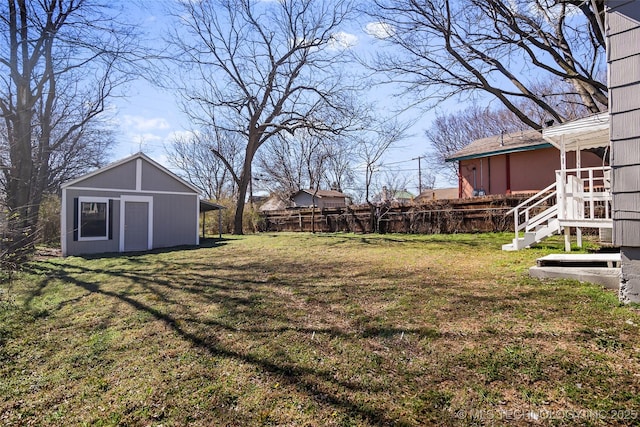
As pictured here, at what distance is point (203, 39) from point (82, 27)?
1298 cm

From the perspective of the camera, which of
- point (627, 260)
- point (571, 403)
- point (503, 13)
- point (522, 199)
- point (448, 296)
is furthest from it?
point (522, 199)

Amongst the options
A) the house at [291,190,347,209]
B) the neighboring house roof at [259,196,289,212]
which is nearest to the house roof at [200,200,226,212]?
the house at [291,190,347,209]

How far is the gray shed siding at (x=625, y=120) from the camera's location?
3496 millimetres

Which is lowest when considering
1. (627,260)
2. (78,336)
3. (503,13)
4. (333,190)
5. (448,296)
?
(78,336)

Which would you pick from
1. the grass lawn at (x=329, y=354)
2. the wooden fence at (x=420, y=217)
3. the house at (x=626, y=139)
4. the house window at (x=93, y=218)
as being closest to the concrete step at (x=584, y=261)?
the grass lawn at (x=329, y=354)

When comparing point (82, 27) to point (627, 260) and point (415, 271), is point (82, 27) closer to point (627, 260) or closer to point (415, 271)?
point (415, 271)

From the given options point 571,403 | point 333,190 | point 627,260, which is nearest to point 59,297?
point 571,403

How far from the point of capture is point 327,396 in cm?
237

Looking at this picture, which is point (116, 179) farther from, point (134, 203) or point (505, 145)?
point (505, 145)

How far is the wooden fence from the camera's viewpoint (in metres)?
11.9

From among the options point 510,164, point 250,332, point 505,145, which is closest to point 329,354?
point 250,332

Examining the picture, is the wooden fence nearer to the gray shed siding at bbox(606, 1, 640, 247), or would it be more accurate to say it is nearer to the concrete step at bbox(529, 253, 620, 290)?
the concrete step at bbox(529, 253, 620, 290)

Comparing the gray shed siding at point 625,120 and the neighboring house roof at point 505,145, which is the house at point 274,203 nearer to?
the neighboring house roof at point 505,145

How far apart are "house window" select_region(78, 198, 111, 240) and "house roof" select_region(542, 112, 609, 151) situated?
12462mm
